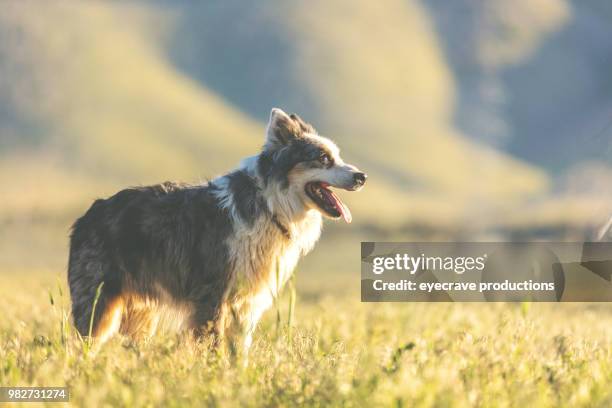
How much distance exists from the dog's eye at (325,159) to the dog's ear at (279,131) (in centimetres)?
36

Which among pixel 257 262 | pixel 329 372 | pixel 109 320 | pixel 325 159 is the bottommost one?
pixel 329 372

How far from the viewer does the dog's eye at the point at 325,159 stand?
8203mm

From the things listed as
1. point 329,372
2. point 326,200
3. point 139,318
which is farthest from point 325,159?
→ point 329,372

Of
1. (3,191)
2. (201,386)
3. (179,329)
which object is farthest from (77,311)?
(3,191)

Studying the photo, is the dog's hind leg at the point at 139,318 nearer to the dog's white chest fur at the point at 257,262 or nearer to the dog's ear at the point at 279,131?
the dog's white chest fur at the point at 257,262

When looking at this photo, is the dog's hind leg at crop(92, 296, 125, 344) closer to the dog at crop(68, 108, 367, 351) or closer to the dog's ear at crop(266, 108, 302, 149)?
Answer: the dog at crop(68, 108, 367, 351)

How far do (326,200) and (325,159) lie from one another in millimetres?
412

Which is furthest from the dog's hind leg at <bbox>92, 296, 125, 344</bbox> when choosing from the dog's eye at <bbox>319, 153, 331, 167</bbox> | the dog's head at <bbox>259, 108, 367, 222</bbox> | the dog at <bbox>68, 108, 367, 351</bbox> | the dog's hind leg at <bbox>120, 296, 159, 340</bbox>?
the dog's eye at <bbox>319, 153, 331, 167</bbox>

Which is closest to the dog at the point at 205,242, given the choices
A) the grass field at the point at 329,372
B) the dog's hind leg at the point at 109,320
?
the dog's hind leg at the point at 109,320

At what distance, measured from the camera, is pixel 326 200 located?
824cm

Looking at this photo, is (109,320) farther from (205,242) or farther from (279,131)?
(279,131)

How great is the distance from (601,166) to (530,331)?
3.26 metres

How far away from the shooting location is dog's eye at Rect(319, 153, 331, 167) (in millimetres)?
8203

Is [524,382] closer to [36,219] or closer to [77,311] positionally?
[77,311]
